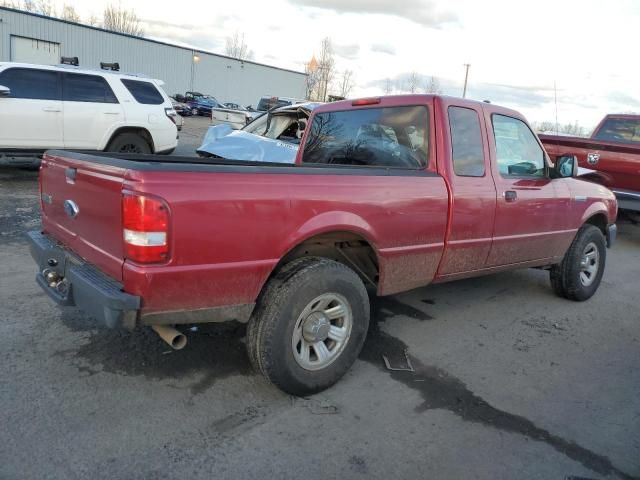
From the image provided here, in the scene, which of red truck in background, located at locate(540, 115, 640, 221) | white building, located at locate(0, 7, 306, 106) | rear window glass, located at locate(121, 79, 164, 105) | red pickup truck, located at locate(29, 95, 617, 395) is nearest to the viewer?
red pickup truck, located at locate(29, 95, 617, 395)

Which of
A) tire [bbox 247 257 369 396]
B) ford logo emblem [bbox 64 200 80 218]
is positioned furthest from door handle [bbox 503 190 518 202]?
ford logo emblem [bbox 64 200 80 218]

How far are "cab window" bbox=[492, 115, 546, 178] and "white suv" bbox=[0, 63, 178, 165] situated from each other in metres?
7.26

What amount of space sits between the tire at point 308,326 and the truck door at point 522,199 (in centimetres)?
165

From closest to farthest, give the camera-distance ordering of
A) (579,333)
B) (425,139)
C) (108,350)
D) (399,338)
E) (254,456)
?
(254,456)
(108,350)
(425,139)
(399,338)
(579,333)

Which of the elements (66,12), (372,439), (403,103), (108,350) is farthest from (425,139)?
(66,12)

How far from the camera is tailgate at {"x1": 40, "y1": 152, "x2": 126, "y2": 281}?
2.69m

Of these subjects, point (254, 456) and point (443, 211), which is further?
point (443, 211)

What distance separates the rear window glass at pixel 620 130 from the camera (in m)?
10.1

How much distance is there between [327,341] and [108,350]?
60.0 inches

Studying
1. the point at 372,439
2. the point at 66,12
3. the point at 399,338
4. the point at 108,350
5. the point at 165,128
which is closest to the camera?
the point at 372,439

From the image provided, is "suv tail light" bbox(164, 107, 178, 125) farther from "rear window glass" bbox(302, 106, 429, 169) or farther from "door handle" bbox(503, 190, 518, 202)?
"door handle" bbox(503, 190, 518, 202)

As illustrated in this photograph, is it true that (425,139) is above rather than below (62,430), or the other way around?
above

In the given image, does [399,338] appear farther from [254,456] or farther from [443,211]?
[254,456]

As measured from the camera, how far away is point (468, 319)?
4.86 m
